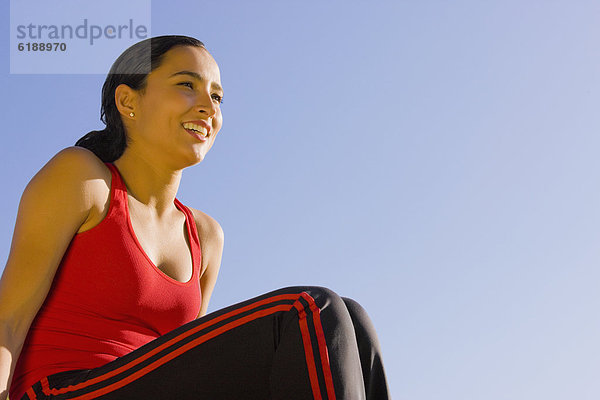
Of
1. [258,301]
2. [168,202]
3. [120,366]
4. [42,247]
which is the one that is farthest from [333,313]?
[168,202]

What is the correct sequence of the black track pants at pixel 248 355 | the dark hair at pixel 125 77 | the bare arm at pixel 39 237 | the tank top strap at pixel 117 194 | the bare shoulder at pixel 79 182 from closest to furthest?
1. the black track pants at pixel 248 355
2. the bare arm at pixel 39 237
3. the bare shoulder at pixel 79 182
4. the tank top strap at pixel 117 194
5. the dark hair at pixel 125 77

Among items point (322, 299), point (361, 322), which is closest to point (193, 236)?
point (361, 322)

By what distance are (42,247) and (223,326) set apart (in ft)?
1.99

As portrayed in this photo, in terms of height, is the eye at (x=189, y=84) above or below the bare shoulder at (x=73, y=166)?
above

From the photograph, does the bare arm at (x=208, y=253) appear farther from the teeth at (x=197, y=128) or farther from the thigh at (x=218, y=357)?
the thigh at (x=218, y=357)

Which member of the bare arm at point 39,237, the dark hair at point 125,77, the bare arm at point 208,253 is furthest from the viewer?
the bare arm at point 208,253

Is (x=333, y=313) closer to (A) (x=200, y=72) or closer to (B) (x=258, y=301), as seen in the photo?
(B) (x=258, y=301)

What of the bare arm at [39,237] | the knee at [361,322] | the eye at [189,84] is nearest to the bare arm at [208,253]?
the eye at [189,84]

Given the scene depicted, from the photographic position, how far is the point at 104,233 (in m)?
2.06

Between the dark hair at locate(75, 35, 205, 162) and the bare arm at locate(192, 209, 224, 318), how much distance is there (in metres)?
0.41

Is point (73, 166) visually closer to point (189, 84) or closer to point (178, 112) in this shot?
point (178, 112)

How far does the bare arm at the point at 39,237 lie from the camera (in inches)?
73.7

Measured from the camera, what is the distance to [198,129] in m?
2.40

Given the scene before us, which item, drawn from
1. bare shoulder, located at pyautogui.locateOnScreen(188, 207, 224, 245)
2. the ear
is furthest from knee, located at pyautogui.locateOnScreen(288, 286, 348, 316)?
the ear
